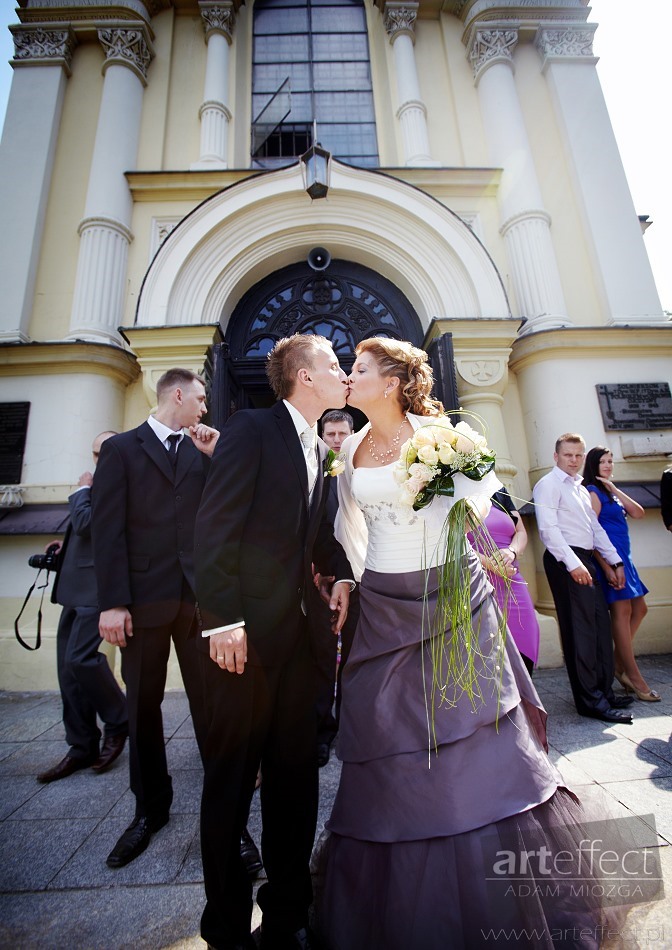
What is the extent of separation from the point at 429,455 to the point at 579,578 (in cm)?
248

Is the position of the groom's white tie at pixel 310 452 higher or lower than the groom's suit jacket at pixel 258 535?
higher

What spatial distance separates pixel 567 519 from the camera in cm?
389

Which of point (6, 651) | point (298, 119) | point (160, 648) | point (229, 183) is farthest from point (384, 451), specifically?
point (298, 119)

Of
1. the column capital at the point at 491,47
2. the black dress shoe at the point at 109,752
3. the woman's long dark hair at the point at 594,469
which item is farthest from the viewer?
the column capital at the point at 491,47

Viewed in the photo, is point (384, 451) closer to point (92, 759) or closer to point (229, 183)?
point (92, 759)

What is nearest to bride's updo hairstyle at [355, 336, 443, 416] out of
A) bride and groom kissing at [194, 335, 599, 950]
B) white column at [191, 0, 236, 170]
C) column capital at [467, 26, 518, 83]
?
bride and groom kissing at [194, 335, 599, 950]

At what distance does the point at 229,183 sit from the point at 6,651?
629 centimetres

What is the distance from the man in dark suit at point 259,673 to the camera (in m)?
1.54

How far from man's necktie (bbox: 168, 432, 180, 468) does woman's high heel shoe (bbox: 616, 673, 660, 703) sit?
4124 millimetres

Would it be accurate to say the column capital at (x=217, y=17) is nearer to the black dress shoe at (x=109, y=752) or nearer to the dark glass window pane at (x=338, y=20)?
the dark glass window pane at (x=338, y=20)

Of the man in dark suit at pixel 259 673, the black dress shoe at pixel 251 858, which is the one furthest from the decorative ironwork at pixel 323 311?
the black dress shoe at pixel 251 858

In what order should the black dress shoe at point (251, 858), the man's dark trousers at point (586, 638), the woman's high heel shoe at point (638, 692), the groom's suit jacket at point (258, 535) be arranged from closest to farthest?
1. the groom's suit jacket at point (258, 535)
2. the black dress shoe at point (251, 858)
3. the man's dark trousers at point (586, 638)
4. the woman's high heel shoe at point (638, 692)

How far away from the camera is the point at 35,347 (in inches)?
205

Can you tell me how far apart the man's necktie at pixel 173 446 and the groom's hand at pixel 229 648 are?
1.26 m
